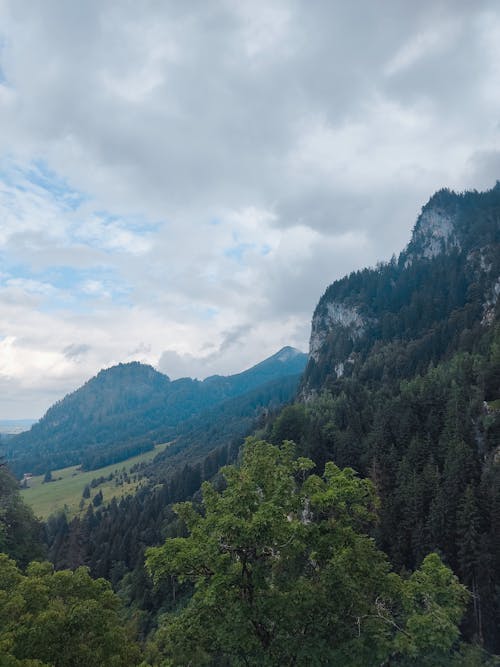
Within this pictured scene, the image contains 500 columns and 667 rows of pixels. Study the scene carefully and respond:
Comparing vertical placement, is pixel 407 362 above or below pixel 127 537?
above

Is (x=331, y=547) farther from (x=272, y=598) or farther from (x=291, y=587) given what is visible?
(x=272, y=598)

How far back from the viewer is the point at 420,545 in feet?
220

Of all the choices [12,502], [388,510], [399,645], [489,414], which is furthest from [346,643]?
[12,502]

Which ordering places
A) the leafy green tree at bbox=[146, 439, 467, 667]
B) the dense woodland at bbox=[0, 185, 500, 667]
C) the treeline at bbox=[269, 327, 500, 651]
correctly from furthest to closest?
the treeline at bbox=[269, 327, 500, 651] → the dense woodland at bbox=[0, 185, 500, 667] → the leafy green tree at bbox=[146, 439, 467, 667]

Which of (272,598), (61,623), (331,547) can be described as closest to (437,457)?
(331,547)

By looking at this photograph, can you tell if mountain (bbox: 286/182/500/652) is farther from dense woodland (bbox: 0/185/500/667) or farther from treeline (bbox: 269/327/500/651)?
dense woodland (bbox: 0/185/500/667)

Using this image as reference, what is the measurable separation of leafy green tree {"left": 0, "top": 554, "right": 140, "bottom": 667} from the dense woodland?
15 cm

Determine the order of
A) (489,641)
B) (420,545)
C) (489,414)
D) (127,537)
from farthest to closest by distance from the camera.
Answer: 1. (127,537)
2. (489,414)
3. (420,545)
4. (489,641)

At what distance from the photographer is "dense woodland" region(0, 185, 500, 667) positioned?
16.1 metres

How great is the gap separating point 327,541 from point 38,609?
14.9 meters

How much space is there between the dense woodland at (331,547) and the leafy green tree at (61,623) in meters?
0.15

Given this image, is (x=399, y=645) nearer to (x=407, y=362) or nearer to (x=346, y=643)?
(x=346, y=643)

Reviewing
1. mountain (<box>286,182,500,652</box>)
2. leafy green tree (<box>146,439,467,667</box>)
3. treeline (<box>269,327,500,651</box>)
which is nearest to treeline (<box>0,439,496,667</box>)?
leafy green tree (<box>146,439,467,667</box>)

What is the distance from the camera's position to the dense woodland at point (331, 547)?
16.1m
